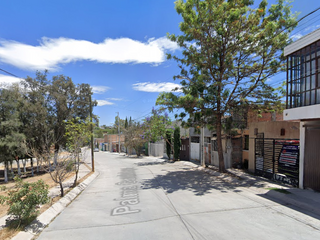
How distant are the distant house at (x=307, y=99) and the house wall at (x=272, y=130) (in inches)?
120

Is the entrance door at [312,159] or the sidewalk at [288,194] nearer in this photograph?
the sidewalk at [288,194]

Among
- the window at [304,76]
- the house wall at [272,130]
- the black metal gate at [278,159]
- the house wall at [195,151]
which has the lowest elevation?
the house wall at [195,151]

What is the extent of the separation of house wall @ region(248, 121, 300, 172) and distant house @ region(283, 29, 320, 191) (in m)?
3.06

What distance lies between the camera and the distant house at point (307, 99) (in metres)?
7.50

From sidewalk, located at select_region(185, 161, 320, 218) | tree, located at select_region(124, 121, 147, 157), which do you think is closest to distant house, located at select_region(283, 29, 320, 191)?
sidewalk, located at select_region(185, 161, 320, 218)

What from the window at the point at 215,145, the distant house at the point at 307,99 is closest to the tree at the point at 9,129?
the window at the point at 215,145

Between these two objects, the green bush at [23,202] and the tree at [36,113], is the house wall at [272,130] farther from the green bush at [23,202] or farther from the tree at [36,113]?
the tree at [36,113]

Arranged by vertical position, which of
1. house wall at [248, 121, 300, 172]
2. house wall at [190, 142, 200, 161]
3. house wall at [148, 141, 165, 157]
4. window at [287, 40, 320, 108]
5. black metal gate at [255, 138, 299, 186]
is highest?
window at [287, 40, 320, 108]

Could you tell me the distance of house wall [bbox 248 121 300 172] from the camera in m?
11.3

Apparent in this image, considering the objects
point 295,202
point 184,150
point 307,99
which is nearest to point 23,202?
point 295,202

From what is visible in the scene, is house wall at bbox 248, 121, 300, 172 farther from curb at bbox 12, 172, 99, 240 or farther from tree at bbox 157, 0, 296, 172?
curb at bbox 12, 172, 99, 240

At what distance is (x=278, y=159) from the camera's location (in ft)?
32.9

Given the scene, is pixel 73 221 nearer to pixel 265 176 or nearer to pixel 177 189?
pixel 177 189

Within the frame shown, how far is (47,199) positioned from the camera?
5.81 metres
